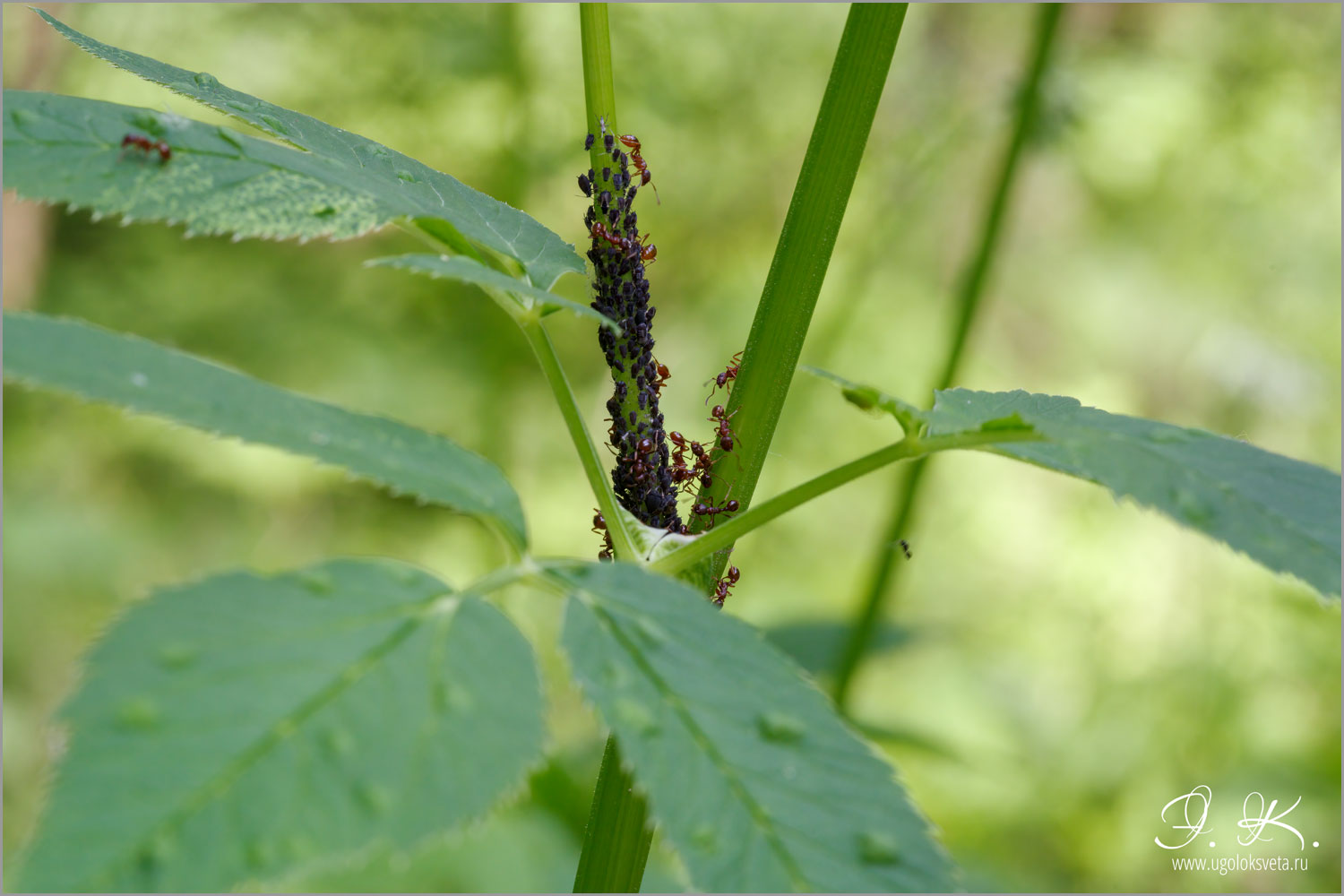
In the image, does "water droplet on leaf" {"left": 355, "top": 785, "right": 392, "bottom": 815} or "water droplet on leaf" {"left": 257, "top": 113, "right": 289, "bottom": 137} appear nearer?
"water droplet on leaf" {"left": 355, "top": 785, "right": 392, "bottom": 815}

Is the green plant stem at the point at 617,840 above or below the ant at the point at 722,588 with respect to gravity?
below

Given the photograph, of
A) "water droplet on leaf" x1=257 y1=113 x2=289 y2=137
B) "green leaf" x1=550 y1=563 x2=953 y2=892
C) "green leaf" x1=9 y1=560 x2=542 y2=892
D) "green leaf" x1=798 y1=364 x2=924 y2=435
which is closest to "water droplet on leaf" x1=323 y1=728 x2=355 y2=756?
"green leaf" x1=9 y1=560 x2=542 y2=892

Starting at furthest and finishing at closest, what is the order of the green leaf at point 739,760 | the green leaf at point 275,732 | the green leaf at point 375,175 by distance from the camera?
the green leaf at point 375,175 → the green leaf at point 739,760 → the green leaf at point 275,732

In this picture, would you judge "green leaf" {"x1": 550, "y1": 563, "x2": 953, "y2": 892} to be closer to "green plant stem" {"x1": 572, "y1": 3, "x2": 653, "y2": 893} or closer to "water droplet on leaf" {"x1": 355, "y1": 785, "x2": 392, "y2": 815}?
"water droplet on leaf" {"x1": 355, "y1": 785, "x2": 392, "y2": 815}

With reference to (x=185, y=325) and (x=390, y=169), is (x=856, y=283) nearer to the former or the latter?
(x=390, y=169)

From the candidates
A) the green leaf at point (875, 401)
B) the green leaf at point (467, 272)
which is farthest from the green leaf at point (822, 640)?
the green leaf at point (467, 272)

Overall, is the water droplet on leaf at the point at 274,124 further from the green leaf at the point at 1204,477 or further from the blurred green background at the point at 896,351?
the blurred green background at the point at 896,351

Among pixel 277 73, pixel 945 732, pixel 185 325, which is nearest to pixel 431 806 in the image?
pixel 945 732
